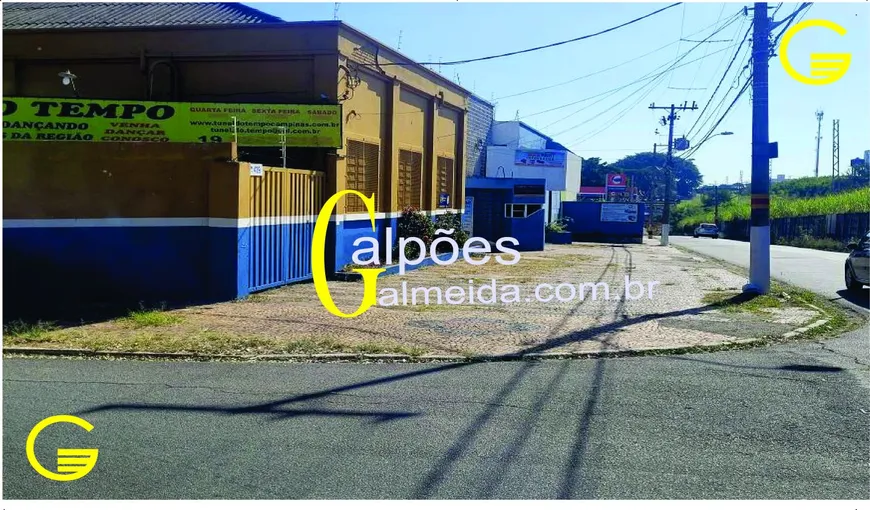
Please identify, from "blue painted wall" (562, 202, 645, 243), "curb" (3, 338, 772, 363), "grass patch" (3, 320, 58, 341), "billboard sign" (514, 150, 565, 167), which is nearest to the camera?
"curb" (3, 338, 772, 363)

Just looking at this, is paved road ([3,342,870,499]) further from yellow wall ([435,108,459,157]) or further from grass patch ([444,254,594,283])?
yellow wall ([435,108,459,157])

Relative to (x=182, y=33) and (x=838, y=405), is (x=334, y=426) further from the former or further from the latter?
(x=182, y=33)

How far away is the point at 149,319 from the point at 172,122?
6.96 metres

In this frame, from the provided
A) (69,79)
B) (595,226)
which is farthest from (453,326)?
(595,226)

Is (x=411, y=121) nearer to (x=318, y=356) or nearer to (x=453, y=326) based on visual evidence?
(x=453, y=326)

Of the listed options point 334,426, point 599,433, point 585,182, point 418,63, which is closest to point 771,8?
point 418,63

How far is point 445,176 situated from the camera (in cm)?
2655

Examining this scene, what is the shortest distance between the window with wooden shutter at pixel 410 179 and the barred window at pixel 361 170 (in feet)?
6.66

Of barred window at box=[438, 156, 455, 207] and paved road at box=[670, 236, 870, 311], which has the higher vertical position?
barred window at box=[438, 156, 455, 207]

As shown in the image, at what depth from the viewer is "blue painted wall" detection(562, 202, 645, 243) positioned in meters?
46.0

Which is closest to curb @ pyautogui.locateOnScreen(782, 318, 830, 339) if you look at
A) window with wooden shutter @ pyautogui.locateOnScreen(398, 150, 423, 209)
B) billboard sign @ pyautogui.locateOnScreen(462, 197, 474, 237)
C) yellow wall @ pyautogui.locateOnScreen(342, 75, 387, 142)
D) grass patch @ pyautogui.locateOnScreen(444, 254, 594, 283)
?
grass patch @ pyautogui.locateOnScreen(444, 254, 594, 283)

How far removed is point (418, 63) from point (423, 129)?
8.16 feet

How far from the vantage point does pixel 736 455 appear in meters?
5.43

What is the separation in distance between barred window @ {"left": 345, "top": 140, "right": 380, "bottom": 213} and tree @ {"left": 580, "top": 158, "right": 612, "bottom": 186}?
8412cm
